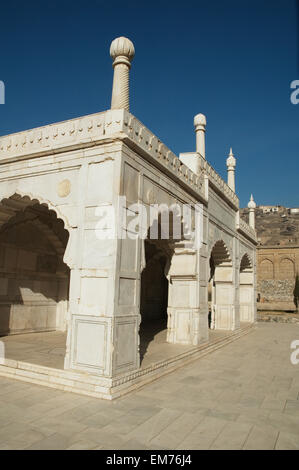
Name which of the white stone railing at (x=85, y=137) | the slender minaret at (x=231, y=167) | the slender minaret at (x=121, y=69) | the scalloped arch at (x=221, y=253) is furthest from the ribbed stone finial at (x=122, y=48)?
the slender minaret at (x=231, y=167)

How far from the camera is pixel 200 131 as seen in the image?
10.6 m

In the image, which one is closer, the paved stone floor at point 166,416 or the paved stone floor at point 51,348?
the paved stone floor at point 166,416

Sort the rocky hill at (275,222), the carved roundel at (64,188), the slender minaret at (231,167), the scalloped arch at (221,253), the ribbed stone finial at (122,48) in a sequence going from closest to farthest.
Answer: the ribbed stone finial at (122,48) → the carved roundel at (64,188) → the scalloped arch at (221,253) → the slender minaret at (231,167) → the rocky hill at (275,222)

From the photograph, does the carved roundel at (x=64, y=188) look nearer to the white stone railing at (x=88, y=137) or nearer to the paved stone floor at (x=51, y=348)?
the white stone railing at (x=88, y=137)

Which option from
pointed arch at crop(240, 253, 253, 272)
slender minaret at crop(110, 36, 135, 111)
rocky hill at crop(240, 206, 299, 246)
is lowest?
pointed arch at crop(240, 253, 253, 272)

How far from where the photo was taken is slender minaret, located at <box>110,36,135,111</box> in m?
6.15

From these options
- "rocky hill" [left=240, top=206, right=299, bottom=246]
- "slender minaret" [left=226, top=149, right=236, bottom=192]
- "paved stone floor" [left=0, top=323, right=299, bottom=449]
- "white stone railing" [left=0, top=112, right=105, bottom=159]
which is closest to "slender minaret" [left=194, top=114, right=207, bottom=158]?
"slender minaret" [left=226, top=149, right=236, bottom=192]

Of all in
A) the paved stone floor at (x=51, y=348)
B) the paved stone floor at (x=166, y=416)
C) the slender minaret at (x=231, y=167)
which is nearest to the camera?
the paved stone floor at (x=166, y=416)

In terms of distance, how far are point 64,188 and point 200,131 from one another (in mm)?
5523

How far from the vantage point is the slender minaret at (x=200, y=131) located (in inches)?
414

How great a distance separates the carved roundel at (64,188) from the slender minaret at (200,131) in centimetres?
518

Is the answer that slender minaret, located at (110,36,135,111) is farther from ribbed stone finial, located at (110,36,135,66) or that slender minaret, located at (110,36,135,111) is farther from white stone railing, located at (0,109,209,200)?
white stone railing, located at (0,109,209,200)

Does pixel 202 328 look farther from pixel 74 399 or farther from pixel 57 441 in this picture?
pixel 57 441

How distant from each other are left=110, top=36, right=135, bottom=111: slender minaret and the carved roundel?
1523 millimetres
